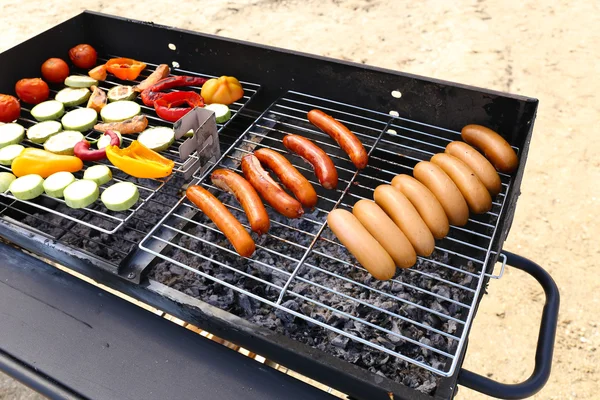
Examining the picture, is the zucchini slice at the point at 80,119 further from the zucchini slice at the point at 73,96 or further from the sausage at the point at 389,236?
the sausage at the point at 389,236

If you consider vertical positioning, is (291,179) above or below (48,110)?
above

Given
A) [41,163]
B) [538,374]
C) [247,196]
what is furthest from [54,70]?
[538,374]

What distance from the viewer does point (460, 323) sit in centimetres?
221

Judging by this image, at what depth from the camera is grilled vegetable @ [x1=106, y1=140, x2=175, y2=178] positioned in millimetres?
2898

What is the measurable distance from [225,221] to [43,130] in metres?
1.61

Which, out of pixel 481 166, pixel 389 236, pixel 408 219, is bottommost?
pixel 389 236

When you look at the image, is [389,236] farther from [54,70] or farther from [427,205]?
[54,70]

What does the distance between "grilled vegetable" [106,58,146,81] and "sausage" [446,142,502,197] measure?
2.42 m

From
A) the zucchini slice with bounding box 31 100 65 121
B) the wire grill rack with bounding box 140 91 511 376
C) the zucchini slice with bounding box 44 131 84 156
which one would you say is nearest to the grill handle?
the wire grill rack with bounding box 140 91 511 376

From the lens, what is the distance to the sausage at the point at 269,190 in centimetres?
265

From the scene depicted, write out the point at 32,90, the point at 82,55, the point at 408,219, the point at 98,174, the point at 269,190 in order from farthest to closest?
the point at 82,55
the point at 32,90
the point at 98,174
the point at 269,190
the point at 408,219

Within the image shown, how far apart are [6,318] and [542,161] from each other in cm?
483

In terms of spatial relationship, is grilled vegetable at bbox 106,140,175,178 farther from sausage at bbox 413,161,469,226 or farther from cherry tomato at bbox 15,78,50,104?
sausage at bbox 413,161,469,226

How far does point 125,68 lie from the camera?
3.81m
